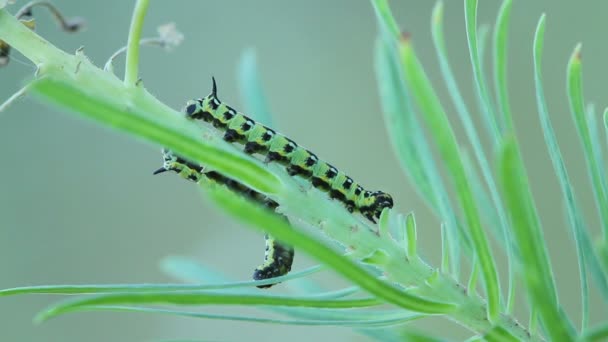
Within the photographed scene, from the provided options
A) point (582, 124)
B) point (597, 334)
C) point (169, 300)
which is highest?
point (582, 124)

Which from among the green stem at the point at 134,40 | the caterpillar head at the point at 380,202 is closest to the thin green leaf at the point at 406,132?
the caterpillar head at the point at 380,202

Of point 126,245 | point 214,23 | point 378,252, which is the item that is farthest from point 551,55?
point 378,252

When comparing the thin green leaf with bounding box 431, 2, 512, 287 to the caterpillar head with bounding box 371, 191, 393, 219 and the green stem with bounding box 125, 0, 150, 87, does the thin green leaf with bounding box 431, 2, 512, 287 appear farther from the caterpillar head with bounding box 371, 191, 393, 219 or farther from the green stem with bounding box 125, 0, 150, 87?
the green stem with bounding box 125, 0, 150, 87

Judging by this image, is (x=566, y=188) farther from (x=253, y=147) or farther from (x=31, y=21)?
(x=31, y=21)

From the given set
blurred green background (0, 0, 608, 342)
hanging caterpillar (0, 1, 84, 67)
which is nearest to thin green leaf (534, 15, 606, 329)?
hanging caterpillar (0, 1, 84, 67)

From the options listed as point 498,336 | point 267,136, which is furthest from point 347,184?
point 498,336

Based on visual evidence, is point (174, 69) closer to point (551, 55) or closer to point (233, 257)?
point (233, 257)
